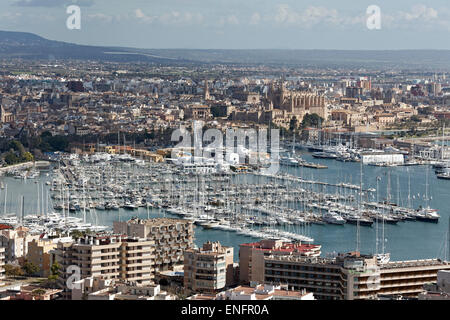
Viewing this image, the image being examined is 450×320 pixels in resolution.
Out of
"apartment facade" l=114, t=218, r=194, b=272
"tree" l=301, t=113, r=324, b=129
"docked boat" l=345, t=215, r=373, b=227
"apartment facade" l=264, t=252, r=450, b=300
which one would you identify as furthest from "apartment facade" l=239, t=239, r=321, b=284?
"tree" l=301, t=113, r=324, b=129

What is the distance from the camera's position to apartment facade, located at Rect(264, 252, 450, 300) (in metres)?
5.93

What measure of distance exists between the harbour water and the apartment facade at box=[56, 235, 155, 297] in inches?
56.7

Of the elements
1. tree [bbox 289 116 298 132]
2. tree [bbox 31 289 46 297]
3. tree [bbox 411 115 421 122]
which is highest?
tree [bbox 31 289 46 297]

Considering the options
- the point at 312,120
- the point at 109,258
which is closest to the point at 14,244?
the point at 109,258

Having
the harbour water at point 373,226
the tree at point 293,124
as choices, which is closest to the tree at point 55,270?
the harbour water at point 373,226

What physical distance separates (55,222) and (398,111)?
16847mm

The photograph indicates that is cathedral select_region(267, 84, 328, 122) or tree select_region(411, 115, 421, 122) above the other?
cathedral select_region(267, 84, 328, 122)

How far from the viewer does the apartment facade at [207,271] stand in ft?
21.5

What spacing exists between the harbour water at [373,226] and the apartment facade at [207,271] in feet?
4.37

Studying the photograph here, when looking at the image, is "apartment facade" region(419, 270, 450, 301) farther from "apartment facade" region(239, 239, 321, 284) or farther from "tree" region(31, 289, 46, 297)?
"tree" region(31, 289, 46, 297)

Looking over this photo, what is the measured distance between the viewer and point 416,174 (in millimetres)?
15430

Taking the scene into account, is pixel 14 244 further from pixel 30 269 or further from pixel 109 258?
pixel 109 258
